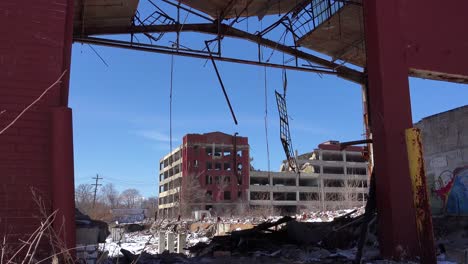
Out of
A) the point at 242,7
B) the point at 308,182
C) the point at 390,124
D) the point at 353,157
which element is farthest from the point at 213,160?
the point at 390,124

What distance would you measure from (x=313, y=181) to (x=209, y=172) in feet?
103

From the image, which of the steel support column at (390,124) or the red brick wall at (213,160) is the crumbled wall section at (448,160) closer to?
the steel support column at (390,124)

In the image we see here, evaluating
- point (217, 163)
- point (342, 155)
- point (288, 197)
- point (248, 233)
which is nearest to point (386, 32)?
point (248, 233)

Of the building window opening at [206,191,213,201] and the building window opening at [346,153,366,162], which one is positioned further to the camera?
the building window opening at [346,153,366,162]

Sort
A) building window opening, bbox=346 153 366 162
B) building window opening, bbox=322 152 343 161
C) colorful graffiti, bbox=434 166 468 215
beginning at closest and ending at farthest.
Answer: colorful graffiti, bbox=434 166 468 215
building window opening, bbox=322 152 343 161
building window opening, bbox=346 153 366 162

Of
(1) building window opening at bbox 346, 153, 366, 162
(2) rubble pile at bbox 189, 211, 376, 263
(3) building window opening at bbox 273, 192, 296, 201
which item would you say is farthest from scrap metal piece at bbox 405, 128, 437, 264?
(1) building window opening at bbox 346, 153, 366, 162

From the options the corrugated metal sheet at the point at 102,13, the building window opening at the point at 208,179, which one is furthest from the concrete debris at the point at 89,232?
the building window opening at the point at 208,179

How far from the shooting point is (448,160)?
1405 centimetres

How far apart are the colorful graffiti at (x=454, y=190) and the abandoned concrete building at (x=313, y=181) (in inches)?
3444

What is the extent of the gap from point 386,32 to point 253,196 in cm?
9963

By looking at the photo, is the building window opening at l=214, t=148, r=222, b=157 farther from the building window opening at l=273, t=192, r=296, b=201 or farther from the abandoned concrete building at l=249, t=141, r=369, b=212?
the building window opening at l=273, t=192, r=296, b=201

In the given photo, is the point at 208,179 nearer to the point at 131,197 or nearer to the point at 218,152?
the point at 218,152

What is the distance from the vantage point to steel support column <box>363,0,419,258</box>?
10156 mm

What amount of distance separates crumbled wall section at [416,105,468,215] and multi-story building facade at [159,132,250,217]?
8221cm
